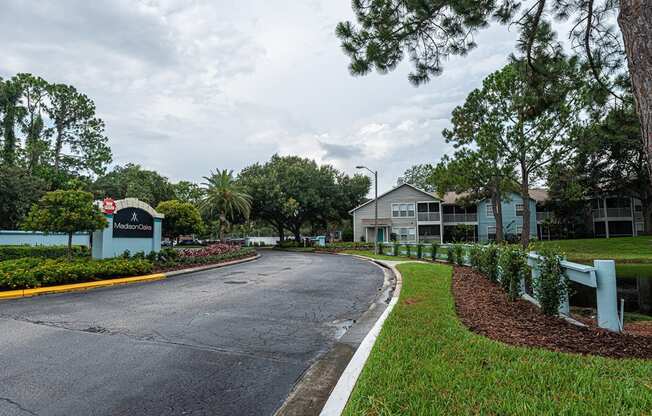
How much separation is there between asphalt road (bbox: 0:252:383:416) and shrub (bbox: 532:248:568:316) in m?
3.37

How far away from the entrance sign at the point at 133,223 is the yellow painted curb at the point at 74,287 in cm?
396

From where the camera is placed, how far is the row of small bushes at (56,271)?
996 cm

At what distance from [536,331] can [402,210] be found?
37.1 meters

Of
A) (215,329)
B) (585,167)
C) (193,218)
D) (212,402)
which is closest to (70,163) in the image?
(193,218)

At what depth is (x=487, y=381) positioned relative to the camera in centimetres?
337

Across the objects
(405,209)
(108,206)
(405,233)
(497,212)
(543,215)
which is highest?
(405,209)

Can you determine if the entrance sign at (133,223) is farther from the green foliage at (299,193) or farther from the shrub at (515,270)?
the green foliage at (299,193)

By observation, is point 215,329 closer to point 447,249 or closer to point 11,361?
point 11,361

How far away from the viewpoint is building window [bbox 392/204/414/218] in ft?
137

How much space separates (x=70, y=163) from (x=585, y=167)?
5220 centimetres

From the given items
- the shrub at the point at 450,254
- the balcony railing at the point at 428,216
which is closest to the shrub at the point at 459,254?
the shrub at the point at 450,254

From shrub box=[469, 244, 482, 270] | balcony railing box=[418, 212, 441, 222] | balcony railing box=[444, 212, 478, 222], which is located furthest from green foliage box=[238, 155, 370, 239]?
shrub box=[469, 244, 482, 270]

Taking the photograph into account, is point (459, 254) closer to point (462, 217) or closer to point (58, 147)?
point (462, 217)

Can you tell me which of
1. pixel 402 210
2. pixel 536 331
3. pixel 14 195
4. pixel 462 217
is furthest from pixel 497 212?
pixel 14 195
